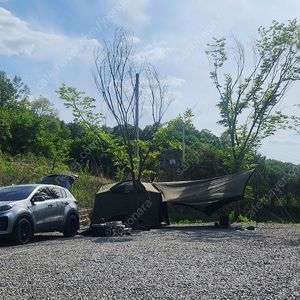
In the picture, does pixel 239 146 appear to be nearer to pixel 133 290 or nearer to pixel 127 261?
pixel 127 261

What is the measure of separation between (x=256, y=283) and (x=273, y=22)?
16526mm

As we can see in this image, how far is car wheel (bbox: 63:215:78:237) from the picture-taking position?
473 inches

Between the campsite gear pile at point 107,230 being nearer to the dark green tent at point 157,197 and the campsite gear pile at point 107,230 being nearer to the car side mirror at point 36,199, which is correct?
the car side mirror at point 36,199

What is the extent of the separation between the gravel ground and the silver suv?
1.35 metres

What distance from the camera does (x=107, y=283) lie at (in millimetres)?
5070

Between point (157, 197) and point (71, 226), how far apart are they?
434 centimetres

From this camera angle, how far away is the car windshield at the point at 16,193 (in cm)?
1052

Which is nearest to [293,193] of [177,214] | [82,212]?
[177,214]

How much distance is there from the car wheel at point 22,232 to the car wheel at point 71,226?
1.94m

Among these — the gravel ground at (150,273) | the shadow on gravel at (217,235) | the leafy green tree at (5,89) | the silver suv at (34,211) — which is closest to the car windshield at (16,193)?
the silver suv at (34,211)

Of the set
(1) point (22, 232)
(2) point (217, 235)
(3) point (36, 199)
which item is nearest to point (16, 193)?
(3) point (36, 199)

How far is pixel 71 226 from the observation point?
1234 cm

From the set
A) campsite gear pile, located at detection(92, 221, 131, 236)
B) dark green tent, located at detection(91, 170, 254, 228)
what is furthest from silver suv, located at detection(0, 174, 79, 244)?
dark green tent, located at detection(91, 170, 254, 228)

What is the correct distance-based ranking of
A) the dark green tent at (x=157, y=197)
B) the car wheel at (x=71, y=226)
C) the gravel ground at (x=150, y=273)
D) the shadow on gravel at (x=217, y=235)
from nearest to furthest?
1. the gravel ground at (x=150, y=273)
2. the shadow on gravel at (x=217, y=235)
3. the car wheel at (x=71, y=226)
4. the dark green tent at (x=157, y=197)
